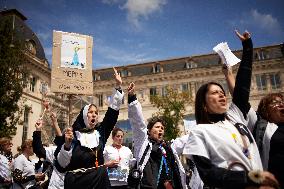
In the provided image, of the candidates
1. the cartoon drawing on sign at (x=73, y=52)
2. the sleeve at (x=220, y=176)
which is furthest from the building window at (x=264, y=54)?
the sleeve at (x=220, y=176)

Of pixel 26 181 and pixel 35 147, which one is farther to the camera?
pixel 26 181

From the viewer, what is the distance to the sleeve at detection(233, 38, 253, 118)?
A: 2609 mm

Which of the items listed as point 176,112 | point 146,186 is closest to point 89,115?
point 146,186

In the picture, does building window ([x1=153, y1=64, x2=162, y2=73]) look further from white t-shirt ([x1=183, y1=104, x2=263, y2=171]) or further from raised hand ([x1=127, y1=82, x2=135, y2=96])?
white t-shirt ([x1=183, y1=104, x2=263, y2=171])

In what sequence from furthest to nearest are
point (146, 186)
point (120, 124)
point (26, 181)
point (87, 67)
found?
point (120, 124) → point (87, 67) → point (26, 181) → point (146, 186)

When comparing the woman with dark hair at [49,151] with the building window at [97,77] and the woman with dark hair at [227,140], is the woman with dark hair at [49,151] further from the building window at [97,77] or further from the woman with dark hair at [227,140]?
the building window at [97,77]

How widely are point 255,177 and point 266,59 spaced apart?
118 feet

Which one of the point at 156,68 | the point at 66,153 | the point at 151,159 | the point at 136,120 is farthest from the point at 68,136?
the point at 156,68

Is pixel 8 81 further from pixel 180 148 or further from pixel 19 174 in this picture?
pixel 180 148

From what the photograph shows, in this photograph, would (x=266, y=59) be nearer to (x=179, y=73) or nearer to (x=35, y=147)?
(x=179, y=73)

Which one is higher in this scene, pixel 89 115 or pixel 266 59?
pixel 266 59

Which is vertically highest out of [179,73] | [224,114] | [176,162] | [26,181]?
[179,73]

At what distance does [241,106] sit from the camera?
2.68 metres

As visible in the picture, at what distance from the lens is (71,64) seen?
9.73m
